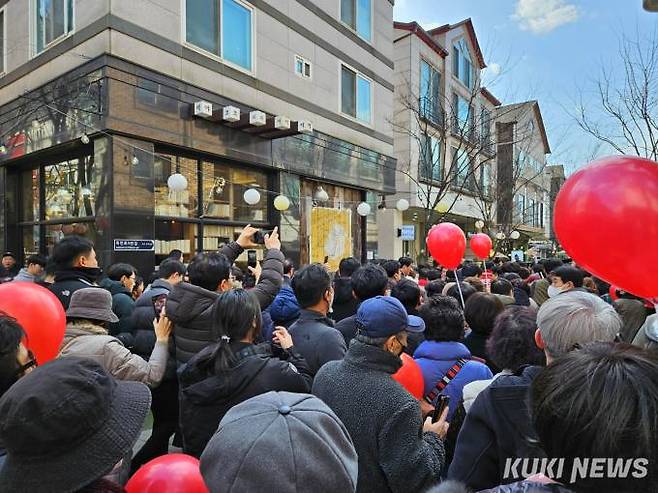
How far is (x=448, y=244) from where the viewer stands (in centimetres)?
573

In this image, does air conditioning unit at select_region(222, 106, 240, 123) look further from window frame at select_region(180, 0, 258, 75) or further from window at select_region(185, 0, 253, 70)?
window at select_region(185, 0, 253, 70)

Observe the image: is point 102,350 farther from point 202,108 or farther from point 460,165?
point 460,165

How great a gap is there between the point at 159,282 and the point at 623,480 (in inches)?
141

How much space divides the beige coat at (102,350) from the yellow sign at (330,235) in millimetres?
9970

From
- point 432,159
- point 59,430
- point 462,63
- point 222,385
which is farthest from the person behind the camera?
point 462,63

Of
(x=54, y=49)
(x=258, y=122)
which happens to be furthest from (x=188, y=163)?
(x=54, y=49)


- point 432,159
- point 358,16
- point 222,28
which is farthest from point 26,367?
point 432,159

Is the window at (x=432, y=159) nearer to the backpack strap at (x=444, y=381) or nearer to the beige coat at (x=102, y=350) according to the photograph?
the backpack strap at (x=444, y=381)

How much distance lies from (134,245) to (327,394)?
719cm

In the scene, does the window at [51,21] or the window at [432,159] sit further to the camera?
the window at [432,159]

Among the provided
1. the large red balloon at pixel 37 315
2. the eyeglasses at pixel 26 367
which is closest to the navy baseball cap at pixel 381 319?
the eyeglasses at pixel 26 367

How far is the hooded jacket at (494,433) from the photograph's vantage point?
60.4 inches

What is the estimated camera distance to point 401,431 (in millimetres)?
1774

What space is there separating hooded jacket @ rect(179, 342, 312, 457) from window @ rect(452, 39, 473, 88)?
22260mm
